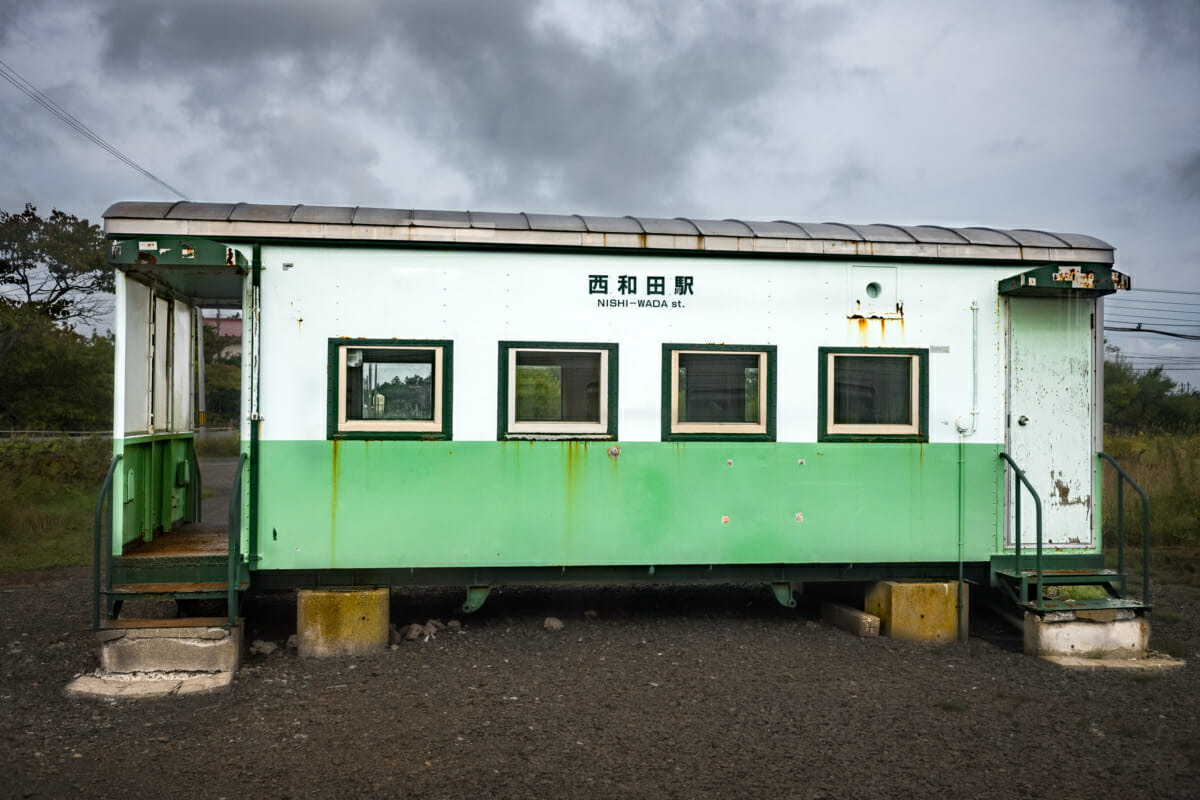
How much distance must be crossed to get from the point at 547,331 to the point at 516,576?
1867 mm

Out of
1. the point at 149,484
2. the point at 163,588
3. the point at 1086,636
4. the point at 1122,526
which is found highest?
the point at 149,484

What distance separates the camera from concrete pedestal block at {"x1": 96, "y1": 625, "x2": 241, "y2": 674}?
5.79 m

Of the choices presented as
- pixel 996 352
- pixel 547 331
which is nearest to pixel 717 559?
pixel 547 331

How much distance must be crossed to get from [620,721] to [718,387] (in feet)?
8.90

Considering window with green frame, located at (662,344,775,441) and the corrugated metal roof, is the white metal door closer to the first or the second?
the corrugated metal roof

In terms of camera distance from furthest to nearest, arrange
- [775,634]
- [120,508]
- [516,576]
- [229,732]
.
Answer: [775,634]
[516,576]
[120,508]
[229,732]

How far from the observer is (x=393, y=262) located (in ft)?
21.0

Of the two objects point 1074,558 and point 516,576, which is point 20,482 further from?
point 1074,558

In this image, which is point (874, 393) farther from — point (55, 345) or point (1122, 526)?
point (55, 345)

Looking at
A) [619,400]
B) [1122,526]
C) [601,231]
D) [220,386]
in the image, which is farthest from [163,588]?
[220,386]

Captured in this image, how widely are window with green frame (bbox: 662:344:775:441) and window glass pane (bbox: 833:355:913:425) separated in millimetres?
585

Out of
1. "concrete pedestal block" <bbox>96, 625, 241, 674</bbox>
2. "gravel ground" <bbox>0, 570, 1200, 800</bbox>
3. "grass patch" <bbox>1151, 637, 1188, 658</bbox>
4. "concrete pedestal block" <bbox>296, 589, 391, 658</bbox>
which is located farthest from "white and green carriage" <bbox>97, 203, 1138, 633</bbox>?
"grass patch" <bbox>1151, 637, 1188, 658</bbox>

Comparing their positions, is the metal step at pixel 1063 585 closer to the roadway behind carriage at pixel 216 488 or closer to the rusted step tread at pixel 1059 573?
the rusted step tread at pixel 1059 573

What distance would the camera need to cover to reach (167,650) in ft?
19.1
